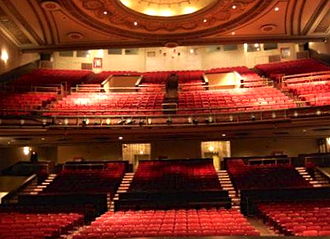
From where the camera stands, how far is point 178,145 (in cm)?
1212

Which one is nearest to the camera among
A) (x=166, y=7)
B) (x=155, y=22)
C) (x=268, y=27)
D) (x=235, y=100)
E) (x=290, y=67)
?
(x=235, y=100)

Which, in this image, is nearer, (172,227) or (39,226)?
(172,227)

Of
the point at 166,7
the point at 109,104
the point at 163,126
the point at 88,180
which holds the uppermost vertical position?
the point at 166,7

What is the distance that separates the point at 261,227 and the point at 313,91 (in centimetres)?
518

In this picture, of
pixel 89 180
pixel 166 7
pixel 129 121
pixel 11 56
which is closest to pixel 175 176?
pixel 129 121

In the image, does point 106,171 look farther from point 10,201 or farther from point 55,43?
point 55,43

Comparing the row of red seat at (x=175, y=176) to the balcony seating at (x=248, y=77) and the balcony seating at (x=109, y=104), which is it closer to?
the balcony seating at (x=109, y=104)

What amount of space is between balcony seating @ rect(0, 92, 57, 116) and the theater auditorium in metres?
0.05

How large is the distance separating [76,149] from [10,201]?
4.01 m

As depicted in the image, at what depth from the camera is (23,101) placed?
988 cm

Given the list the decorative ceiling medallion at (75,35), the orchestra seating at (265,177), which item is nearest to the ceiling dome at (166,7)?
the decorative ceiling medallion at (75,35)

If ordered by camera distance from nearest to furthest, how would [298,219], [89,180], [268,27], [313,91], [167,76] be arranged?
[298,219] < [89,180] < [313,91] < [268,27] < [167,76]

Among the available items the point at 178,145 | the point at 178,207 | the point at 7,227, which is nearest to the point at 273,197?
the point at 178,207

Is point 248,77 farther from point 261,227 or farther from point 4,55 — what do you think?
point 4,55
